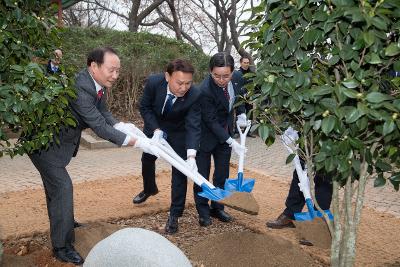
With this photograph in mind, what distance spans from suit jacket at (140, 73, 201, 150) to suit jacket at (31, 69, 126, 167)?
808 mm

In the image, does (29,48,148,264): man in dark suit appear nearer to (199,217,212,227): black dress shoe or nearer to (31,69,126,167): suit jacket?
(31,69,126,167): suit jacket

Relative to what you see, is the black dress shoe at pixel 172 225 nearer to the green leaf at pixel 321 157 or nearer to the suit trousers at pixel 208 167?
the suit trousers at pixel 208 167

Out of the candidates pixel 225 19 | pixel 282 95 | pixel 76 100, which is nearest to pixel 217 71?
pixel 76 100

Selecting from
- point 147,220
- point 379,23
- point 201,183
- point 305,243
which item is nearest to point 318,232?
point 305,243

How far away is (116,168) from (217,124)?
10.7 feet

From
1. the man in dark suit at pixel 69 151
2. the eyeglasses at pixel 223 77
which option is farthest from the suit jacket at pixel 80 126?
the eyeglasses at pixel 223 77

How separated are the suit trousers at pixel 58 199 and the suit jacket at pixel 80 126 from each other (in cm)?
6

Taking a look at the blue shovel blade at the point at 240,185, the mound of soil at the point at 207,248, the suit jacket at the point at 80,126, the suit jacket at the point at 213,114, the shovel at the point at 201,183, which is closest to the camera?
the suit jacket at the point at 80,126

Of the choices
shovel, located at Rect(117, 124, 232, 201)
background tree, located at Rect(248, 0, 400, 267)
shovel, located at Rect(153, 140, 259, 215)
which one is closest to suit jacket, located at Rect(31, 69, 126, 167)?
shovel, located at Rect(117, 124, 232, 201)

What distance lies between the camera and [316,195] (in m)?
4.00

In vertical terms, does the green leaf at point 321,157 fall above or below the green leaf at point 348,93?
below

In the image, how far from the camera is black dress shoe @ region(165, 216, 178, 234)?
13.7 feet

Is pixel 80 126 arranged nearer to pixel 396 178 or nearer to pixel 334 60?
pixel 334 60

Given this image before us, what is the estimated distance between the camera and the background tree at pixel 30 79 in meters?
2.71
